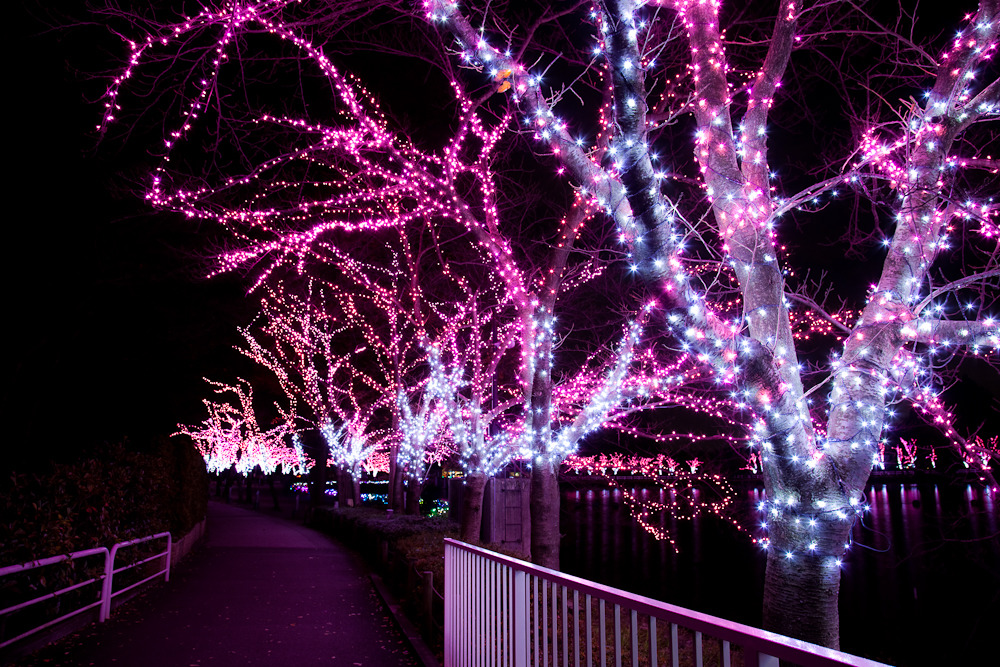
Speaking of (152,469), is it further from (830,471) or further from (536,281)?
(830,471)

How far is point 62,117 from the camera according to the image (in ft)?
30.3

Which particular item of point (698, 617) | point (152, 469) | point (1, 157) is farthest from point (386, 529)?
point (698, 617)

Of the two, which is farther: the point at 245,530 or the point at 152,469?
the point at 245,530

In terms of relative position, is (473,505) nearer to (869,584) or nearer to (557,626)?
(557,626)

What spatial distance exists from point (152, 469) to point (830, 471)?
36.7 feet

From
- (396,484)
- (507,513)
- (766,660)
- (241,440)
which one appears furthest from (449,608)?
(241,440)

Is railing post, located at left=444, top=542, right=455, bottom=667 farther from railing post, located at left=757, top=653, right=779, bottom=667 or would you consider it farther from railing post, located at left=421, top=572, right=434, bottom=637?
railing post, located at left=757, top=653, right=779, bottom=667

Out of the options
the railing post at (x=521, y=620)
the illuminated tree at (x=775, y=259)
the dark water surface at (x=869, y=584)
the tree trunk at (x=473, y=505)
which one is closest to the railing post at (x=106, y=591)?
the tree trunk at (x=473, y=505)

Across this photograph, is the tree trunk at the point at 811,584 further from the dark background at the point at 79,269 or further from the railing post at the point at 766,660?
the dark background at the point at 79,269

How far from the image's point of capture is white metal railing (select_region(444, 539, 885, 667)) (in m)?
1.92

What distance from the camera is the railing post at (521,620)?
376 cm

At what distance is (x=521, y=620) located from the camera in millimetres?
3797

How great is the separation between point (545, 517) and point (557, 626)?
5209mm

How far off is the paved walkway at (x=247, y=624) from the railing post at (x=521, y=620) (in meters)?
3.29
